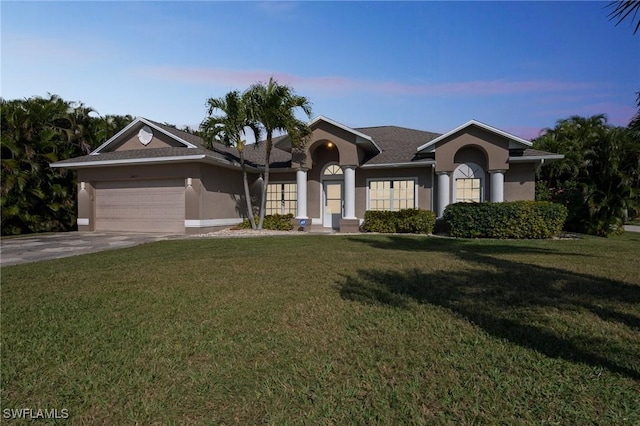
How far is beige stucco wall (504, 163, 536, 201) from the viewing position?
16109mm

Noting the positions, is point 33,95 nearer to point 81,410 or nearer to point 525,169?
point 81,410

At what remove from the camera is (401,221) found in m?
16.4

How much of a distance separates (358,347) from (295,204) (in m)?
16.3

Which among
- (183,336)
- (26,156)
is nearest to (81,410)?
(183,336)

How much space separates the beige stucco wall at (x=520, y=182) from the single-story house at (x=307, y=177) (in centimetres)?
4

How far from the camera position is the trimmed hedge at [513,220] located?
14.0 metres

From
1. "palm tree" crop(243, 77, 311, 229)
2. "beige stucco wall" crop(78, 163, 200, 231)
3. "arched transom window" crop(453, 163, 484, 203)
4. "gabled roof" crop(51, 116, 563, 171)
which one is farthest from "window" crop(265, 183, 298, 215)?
"arched transom window" crop(453, 163, 484, 203)

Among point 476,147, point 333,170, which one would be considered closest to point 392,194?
point 333,170

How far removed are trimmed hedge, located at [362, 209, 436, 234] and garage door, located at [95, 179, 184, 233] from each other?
9.28 m

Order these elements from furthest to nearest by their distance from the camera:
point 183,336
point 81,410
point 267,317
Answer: point 267,317 < point 183,336 < point 81,410

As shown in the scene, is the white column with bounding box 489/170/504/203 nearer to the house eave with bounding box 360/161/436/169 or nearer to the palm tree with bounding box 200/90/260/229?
the house eave with bounding box 360/161/436/169

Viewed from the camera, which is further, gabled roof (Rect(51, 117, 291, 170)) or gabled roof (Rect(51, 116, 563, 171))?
gabled roof (Rect(51, 117, 291, 170))

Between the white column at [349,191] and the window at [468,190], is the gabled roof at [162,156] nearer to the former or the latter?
the white column at [349,191]

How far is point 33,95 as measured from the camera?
2070 centimetres
